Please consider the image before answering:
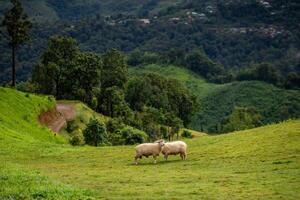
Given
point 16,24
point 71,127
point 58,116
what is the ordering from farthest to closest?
point 58,116 → point 71,127 → point 16,24

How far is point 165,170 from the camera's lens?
37000 mm

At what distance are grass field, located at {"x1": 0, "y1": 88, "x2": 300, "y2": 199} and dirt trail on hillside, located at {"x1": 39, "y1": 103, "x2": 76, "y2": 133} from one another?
2551cm

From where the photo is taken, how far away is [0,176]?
3017 centimetres

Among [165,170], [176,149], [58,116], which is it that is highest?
Result: [165,170]

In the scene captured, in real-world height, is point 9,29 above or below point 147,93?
above

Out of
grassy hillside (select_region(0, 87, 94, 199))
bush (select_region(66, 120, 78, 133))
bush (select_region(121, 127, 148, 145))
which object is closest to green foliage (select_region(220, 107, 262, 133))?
bush (select_region(121, 127, 148, 145))

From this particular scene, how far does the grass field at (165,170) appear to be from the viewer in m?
26.6

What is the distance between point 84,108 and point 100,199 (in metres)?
83.8

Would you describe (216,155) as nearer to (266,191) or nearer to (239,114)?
(266,191)

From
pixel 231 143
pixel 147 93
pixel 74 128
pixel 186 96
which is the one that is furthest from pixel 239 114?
pixel 231 143

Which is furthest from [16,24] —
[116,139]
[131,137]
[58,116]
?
[131,137]

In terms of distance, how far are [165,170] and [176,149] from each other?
6008 mm

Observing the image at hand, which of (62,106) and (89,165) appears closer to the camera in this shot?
(89,165)

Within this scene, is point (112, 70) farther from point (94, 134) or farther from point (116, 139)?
point (94, 134)
